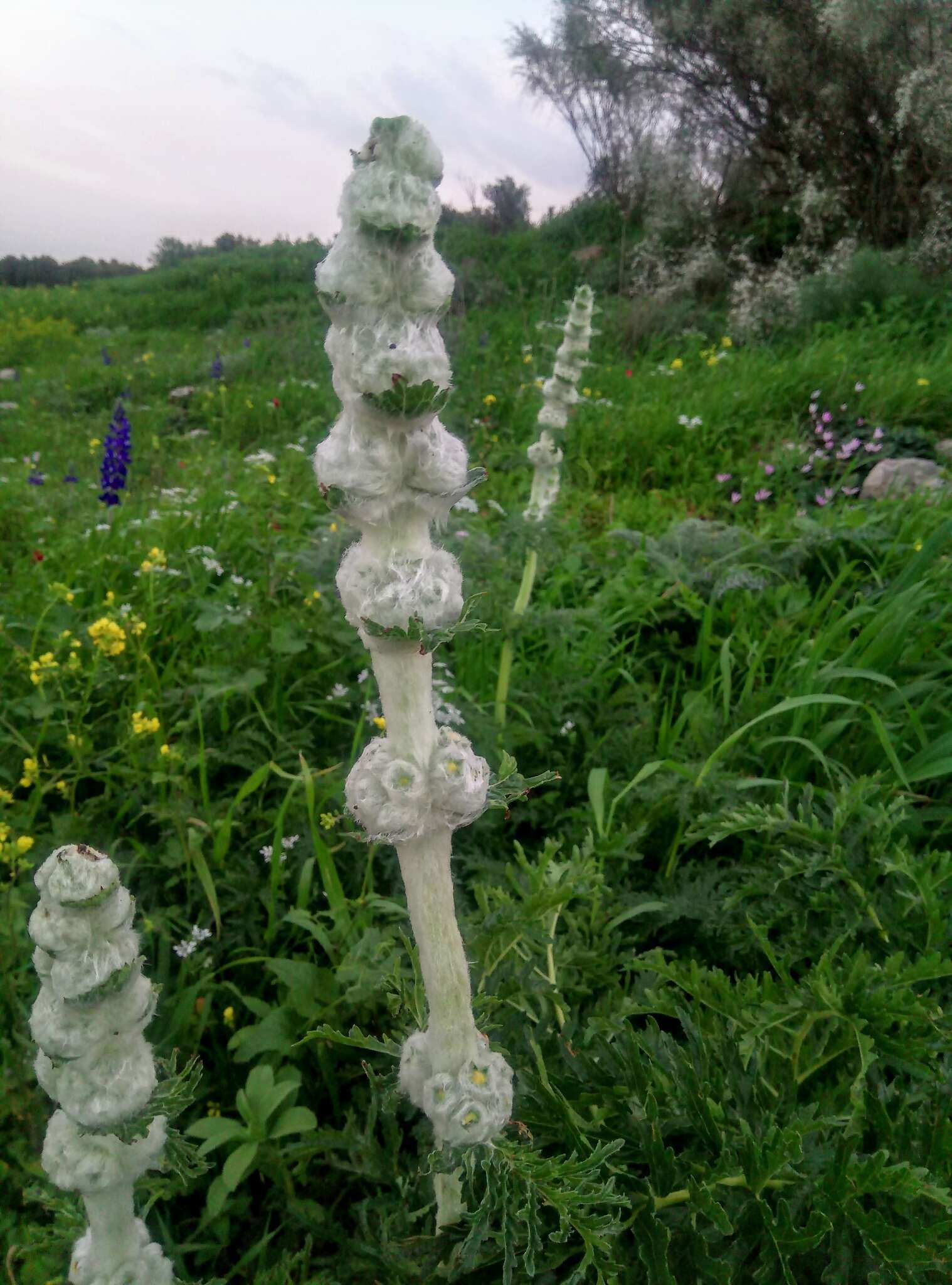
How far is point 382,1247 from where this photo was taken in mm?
1414

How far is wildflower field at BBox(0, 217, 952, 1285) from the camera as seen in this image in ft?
4.24

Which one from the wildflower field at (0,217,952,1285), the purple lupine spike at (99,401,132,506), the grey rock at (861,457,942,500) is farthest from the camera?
the grey rock at (861,457,942,500)

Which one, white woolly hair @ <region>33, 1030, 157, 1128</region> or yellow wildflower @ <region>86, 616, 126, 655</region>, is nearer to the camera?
white woolly hair @ <region>33, 1030, 157, 1128</region>

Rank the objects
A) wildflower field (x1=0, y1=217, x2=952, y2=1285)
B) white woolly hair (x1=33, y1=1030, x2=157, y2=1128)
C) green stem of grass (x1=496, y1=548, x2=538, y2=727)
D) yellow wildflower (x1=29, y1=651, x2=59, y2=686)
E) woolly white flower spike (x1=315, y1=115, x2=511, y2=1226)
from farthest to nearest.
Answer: green stem of grass (x1=496, y1=548, x2=538, y2=727) < yellow wildflower (x1=29, y1=651, x2=59, y2=686) < wildflower field (x1=0, y1=217, x2=952, y2=1285) < white woolly hair (x1=33, y1=1030, x2=157, y2=1128) < woolly white flower spike (x1=315, y1=115, x2=511, y2=1226)

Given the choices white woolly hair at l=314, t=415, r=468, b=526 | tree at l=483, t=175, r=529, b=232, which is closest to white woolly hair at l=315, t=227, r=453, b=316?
white woolly hair at l=314, t=415, r=468, b=526

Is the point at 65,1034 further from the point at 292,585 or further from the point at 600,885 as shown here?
the point at 292,585

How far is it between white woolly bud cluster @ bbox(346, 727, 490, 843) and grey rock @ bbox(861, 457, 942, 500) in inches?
196

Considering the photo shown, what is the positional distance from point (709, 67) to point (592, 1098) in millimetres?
18500

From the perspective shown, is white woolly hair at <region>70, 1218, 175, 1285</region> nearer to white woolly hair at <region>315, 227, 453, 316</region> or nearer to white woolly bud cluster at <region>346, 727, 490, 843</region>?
white woolly bud cluster at <region>346, 727, 490, 843</region>

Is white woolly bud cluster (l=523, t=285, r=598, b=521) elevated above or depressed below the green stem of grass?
above

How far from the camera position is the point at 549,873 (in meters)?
1.89

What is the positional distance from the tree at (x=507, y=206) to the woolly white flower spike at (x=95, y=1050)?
2056 centimetres

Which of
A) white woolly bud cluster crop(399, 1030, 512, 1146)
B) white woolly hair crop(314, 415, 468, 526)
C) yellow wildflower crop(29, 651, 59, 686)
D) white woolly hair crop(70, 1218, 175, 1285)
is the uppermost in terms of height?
white woolly hair crop(314, 415, 468, 526)

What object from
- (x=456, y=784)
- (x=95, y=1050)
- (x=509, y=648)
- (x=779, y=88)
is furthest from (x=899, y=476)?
(x=779, y=88)
